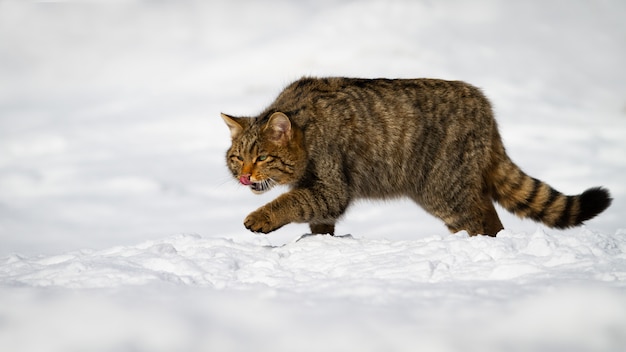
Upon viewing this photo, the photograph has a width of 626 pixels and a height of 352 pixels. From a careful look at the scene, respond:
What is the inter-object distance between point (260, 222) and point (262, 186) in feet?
1.50

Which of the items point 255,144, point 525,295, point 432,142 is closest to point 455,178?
point 432,142

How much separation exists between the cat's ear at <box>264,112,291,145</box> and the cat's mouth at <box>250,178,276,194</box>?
0.37m

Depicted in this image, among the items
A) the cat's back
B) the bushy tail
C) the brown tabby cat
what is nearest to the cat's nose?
the brown tabby cat

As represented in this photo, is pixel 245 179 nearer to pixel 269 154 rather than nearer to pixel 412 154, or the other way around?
pixel 269 154

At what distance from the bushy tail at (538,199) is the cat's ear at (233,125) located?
2.67 metres

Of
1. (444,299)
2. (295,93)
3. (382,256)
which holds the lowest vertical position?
(444,299)

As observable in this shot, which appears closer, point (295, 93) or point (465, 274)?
point (465, 274)

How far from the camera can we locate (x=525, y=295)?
4391 millimetres

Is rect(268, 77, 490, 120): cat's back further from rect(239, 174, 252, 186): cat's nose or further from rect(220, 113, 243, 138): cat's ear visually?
rect(239, 174, 252, 186): cat's nose

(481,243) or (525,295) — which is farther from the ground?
(481,243)

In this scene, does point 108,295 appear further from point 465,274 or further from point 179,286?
point 465,274

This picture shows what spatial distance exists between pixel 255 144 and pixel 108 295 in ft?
7.62

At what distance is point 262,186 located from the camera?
6672 mm

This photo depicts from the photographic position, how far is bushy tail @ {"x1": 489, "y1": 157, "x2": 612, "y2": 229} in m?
7.20
